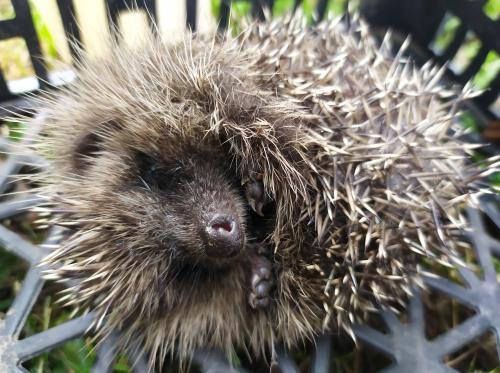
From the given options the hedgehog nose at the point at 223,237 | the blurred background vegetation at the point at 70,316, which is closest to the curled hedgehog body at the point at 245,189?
the hedgehog nose at the point at 223,237

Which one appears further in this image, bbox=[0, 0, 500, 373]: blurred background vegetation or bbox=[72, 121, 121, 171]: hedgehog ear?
bbox=[0, 0, 500, 373]: blurred background vegetation

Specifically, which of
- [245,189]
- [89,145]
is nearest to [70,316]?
[89,145]

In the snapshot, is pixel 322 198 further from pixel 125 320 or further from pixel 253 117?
pixel 125 320

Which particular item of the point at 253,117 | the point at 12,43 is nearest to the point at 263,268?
the point at 253,117

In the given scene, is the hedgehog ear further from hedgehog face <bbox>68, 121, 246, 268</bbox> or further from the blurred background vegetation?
the blurred background vegetation

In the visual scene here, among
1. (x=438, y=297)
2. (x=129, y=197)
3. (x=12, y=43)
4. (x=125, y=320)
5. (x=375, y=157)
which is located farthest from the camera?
(x=12, y=43)

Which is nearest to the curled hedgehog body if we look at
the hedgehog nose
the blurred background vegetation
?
the hedgehog nose

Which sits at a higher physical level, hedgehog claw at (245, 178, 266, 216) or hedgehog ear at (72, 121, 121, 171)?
hedgehog ear at (72, 121, 121, 171)
